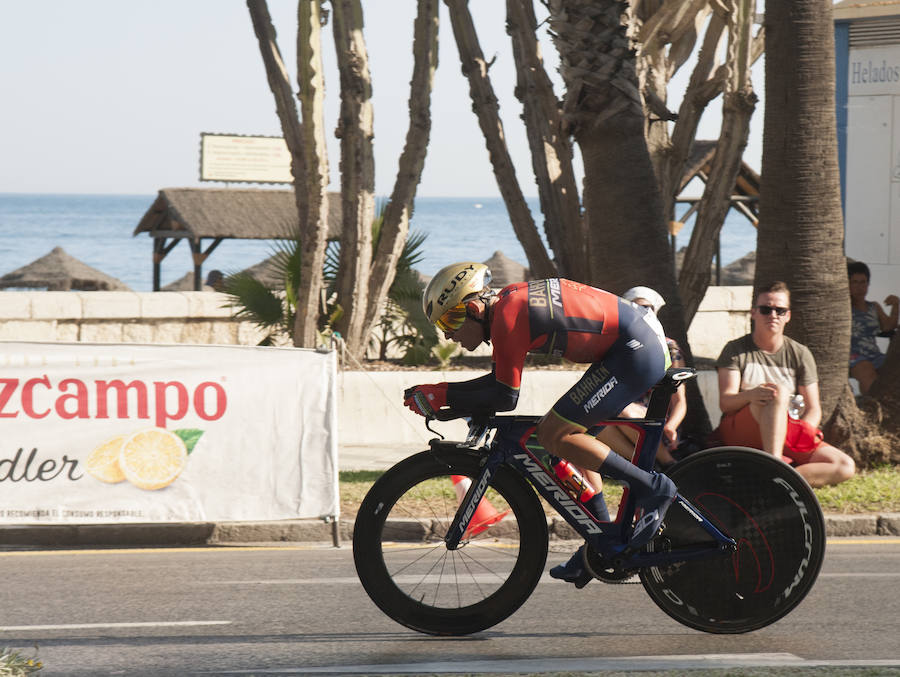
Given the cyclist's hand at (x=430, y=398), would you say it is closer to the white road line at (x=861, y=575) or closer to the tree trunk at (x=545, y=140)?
the white road line at (x=861, y=575)

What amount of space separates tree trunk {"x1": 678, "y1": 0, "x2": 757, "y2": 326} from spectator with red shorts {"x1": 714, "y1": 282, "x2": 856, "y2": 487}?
4070 mm

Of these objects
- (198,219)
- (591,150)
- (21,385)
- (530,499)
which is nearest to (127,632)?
(530,499)

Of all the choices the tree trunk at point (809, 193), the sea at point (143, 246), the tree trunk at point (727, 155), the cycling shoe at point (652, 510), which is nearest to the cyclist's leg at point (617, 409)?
the cycling shoe at point (652, 510)

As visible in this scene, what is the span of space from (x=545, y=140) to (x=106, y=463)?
820 cm

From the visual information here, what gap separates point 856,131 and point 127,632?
12.2m

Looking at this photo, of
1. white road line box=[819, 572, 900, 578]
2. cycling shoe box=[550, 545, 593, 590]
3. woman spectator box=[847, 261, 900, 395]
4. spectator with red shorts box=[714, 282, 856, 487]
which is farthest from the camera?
woman spectator box=[847, 261, 900, 395]

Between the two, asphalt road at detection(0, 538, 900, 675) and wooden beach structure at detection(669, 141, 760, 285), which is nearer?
asphalt road at detection(0, 538, 900, 675)

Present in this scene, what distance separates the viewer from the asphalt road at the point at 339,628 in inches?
195

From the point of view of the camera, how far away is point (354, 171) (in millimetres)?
15164

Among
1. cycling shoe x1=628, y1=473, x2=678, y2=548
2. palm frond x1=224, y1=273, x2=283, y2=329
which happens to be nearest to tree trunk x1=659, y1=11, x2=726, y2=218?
palm frond x1=224, y1=273, x2=283, y2=329

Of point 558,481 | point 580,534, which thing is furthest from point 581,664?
point 558,481

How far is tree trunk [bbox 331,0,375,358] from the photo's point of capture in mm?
14727

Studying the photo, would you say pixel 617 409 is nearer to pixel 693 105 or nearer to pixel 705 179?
pixel 693 105

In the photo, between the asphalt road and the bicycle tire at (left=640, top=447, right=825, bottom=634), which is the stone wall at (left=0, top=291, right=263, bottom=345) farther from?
the bicycle tire at (left=640, top=447, right=825, bottom=634)
